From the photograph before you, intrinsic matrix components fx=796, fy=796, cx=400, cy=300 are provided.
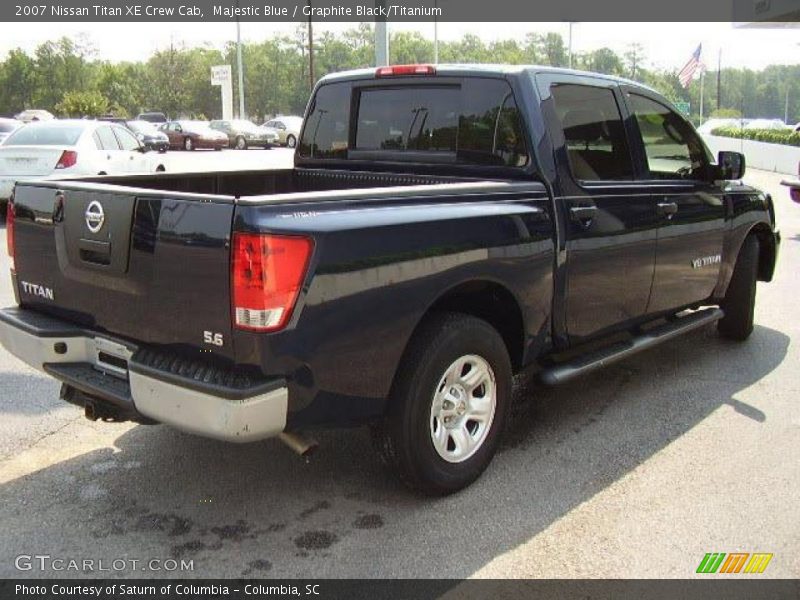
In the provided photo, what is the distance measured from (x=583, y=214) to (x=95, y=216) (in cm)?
245

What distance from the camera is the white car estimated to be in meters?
12.0

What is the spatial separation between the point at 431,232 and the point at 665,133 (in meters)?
2.62

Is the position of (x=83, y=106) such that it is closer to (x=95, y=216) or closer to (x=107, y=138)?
(x=107, y=138)

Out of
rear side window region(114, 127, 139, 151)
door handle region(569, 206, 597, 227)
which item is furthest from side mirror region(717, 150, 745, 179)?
rear side window region(114, 127, 139, 151)

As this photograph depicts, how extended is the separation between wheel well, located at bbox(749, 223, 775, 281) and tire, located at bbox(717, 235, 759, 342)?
124mm

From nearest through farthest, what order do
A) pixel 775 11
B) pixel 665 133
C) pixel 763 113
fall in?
pixel 665 133, pixel 775 11, pixel 763 113

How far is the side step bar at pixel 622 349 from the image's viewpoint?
14.0 ft

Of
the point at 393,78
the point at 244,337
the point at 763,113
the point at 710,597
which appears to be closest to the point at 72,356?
the point at 244,337

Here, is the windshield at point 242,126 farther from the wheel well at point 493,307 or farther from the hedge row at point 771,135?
the wheel well at point 493,307

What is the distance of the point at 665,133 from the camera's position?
17.4 feet

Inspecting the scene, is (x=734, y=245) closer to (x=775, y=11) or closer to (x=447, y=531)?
(x=447, y=531)

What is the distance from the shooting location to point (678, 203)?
200 inches

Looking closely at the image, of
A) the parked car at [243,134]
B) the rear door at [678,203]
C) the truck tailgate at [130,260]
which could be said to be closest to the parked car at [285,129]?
the parked car at [243,134]

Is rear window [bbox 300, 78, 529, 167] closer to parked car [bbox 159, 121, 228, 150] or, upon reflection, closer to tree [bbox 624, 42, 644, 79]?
parked car [bbox 159, 121, 228, 150]
